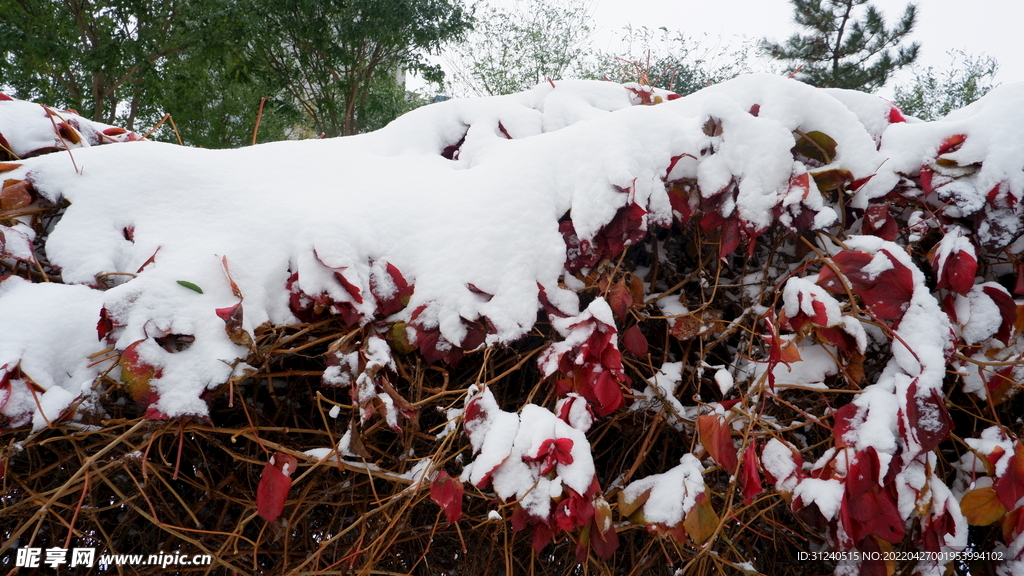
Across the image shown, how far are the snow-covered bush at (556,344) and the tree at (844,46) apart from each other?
1205 centimetres

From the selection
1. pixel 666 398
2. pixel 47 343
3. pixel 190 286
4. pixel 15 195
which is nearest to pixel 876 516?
pixel 666 398

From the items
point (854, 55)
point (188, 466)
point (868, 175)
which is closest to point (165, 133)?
point (188, 466)

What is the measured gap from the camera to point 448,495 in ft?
2.67

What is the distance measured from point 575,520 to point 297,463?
0.44 meters

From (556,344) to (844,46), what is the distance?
13756 mm

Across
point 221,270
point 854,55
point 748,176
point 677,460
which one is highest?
point 854,55

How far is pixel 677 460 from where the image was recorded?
1025mm

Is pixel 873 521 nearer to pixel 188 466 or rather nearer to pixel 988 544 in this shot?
pixel 988 544

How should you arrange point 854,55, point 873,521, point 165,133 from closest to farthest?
point 873,521 < point 165,133 < point 854,55

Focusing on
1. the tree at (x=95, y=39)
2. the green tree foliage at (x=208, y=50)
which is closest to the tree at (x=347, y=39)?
the green tree foliage at (x=208, y=50)

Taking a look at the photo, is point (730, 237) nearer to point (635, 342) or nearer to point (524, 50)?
point (635, 342)

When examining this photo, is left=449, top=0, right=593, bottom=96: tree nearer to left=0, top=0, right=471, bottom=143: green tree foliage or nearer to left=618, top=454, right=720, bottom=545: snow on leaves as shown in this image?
left=0, top=0, right=471, bottom=143: green tree foliage

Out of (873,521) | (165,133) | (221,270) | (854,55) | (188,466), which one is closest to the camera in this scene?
(873,521)

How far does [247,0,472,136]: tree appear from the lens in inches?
263
